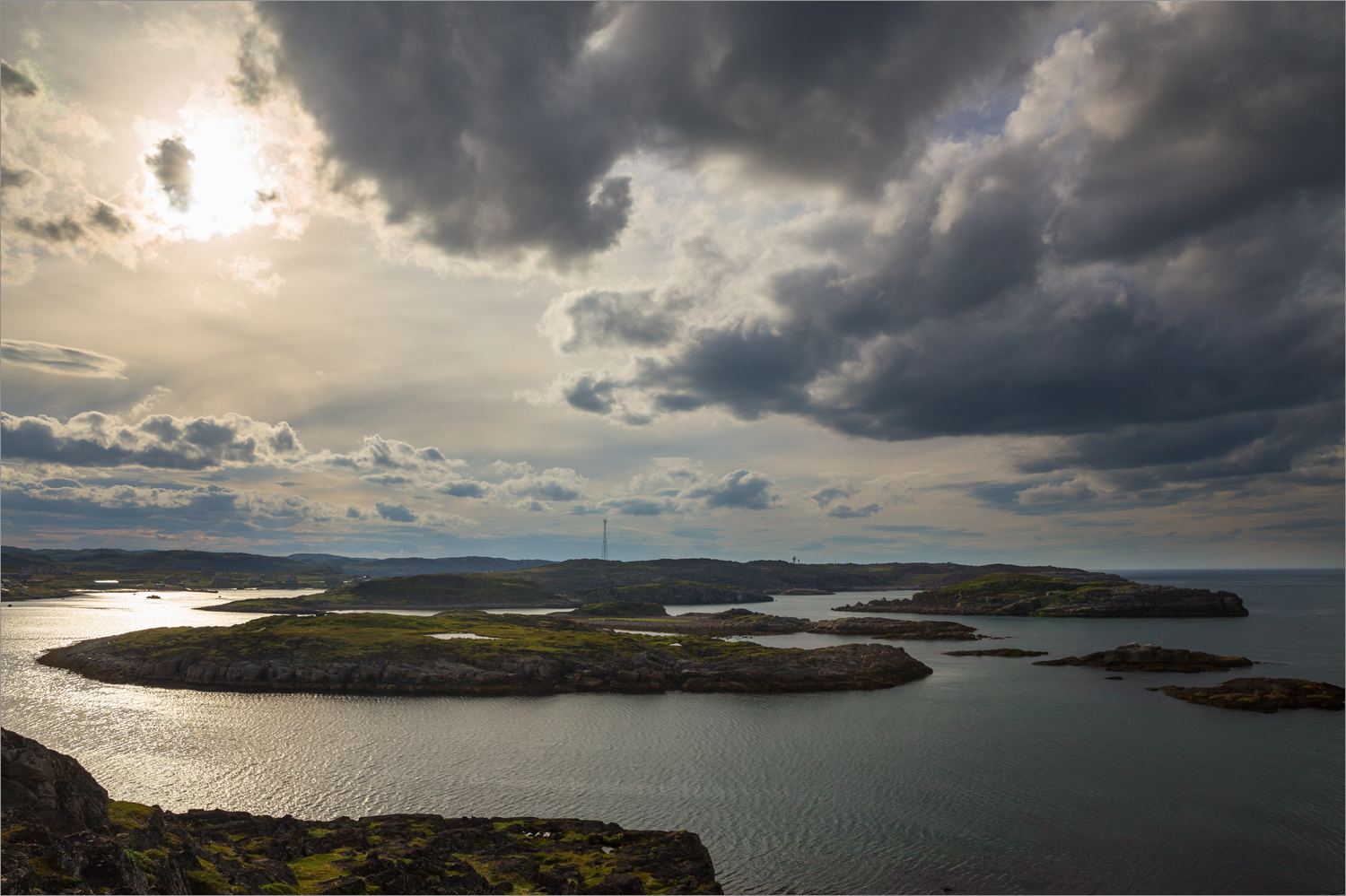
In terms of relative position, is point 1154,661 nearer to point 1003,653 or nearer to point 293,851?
point 1003,653

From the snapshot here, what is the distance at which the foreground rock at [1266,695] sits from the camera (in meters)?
93.1

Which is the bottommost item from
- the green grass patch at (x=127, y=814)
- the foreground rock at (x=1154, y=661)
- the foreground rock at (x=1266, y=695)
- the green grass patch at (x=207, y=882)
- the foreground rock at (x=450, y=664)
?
the foreground rock at (x=450, y=664)

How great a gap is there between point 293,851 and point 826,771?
46524 millimetres

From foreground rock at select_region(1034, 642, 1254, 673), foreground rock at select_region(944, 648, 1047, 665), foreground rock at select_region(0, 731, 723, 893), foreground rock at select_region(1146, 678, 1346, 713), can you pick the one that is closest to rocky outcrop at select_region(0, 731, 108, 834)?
foreground rock at select_region(0, 731, 723, 893)

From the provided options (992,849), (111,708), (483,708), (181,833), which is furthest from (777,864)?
(111,708)

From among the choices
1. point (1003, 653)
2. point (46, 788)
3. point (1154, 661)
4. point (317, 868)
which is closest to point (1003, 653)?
point (1003, 653)

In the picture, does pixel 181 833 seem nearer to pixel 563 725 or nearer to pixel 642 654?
pixel 563 725

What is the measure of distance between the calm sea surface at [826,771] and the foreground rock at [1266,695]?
4295 millimetres

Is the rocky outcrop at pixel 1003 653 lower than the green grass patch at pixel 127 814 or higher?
lower

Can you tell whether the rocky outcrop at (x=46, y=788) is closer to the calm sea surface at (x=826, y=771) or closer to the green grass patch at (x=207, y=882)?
the green grass patch at (x=207, y=882)

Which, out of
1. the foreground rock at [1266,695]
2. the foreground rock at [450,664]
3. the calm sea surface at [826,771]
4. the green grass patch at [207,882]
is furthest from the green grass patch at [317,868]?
the foreground rock at [1266,695]

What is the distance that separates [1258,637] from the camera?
567 ft

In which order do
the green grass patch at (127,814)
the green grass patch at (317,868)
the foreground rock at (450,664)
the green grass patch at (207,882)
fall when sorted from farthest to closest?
the foreground rock at (450,664) < the green grass patch at (127,814) < the green grass patch at (317,868) < the green grass patch at (207,882)

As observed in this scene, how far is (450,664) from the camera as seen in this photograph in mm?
114500
